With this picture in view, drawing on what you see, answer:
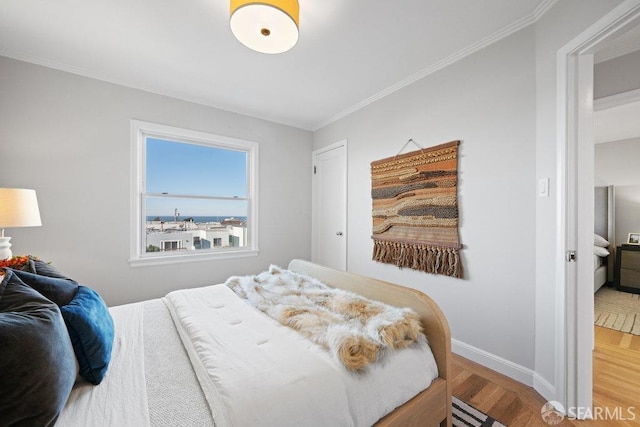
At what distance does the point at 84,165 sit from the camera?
2.44 meters

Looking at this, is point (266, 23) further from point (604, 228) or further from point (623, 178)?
point (604, 228)

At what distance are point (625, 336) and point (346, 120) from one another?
352 centimetres

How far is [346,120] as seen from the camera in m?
3.34

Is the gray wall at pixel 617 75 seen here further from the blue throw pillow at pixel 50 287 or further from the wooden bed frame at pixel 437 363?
the blue throw pillow at pixel 50 287

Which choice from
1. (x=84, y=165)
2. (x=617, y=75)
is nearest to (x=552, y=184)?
(x=617, y=75)

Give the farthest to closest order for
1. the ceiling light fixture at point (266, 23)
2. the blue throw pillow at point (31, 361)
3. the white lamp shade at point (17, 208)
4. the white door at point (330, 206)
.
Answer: the white door at point (330, 206)
the white lamp shade at point (17, 208)
the ceiling light fixture at point (266, 23)
the blue throw pillow at point (31, 361)

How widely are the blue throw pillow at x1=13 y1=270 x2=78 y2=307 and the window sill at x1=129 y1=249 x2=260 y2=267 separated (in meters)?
1.70

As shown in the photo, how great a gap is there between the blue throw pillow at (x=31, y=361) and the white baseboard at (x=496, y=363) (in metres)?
2.47

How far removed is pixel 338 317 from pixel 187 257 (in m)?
2.30

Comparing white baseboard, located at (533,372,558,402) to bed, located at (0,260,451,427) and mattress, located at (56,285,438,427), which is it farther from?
mattress, located at (56,285,438,427)

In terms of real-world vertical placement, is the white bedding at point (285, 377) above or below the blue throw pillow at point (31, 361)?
below

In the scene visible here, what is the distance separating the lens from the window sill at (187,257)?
8.91 ft

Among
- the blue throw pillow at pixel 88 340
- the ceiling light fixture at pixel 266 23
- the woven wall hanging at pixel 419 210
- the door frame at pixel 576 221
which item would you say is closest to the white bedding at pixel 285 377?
the blue throw pillow at pixel 88 340

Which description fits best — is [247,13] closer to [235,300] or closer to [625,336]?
[235,300]
